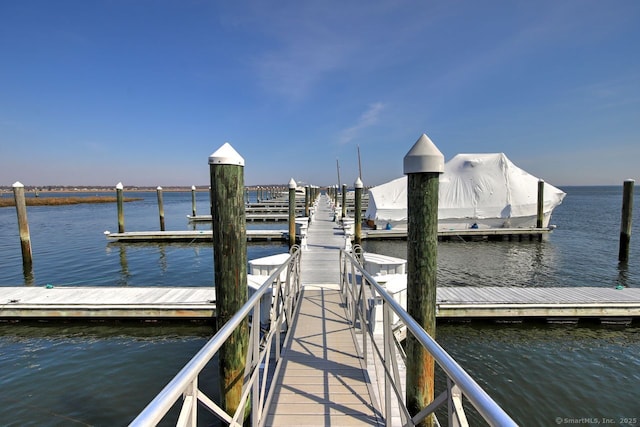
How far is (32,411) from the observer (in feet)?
17.0

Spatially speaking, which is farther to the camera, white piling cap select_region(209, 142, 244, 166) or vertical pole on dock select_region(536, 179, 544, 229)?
vertical pole on dock select_region(536, 179, 544, 229)

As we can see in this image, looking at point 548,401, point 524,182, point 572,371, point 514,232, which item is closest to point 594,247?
point 514,232

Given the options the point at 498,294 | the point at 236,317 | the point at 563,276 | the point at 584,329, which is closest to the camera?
the point at 236,317

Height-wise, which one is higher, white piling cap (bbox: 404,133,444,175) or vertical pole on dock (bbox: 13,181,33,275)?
white piling cap (bbox: 404,133,444,175)

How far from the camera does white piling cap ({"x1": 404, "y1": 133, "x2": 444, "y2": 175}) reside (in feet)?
10.0

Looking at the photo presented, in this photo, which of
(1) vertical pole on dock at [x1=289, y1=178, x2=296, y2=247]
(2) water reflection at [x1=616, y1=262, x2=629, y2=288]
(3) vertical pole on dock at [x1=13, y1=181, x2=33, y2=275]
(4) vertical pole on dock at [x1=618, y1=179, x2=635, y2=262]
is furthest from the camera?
(1) vertical pole on dock at [x1=289, y1=178, x2=296, y2=247]

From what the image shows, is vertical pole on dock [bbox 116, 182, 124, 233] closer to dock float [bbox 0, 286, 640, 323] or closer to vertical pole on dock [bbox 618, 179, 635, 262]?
dock float [bbox 0, 286, 640, 323]

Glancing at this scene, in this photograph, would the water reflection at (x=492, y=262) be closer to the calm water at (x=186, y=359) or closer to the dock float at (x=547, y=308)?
the calm water at (x=186, y=359)

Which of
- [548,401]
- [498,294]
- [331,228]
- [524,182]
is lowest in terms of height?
[548,401]

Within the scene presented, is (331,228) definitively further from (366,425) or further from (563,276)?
(366,425)

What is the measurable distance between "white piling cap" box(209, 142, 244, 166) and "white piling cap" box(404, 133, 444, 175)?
159 centimetres

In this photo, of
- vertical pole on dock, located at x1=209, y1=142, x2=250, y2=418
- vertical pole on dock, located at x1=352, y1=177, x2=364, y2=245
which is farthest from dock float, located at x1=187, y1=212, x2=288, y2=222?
vertical pole on dock, located at x1=209, y1=142, x2=250, y2=418

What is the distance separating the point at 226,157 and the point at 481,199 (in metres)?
22.6

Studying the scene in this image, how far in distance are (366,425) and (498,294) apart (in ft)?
23.2
